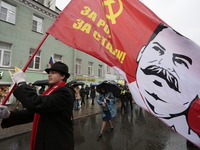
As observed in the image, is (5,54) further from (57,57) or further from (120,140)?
(120,140)

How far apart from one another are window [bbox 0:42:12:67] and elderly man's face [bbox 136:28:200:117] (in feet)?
38.8

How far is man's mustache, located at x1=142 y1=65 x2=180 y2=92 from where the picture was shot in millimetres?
1801

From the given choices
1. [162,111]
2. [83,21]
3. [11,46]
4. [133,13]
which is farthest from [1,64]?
[162,111]

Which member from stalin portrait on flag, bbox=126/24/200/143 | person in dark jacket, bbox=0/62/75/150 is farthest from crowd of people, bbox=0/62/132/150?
stalin portrait on flag, bbox=126/24/200/143

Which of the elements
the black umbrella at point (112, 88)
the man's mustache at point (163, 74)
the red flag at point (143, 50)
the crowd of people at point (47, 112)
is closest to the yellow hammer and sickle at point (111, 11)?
the red flag at point (143, 50)

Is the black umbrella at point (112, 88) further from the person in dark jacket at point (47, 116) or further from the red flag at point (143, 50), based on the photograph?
the person in dark jacket at point (47, 116)

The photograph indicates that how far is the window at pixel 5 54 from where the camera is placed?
1007 centimetres

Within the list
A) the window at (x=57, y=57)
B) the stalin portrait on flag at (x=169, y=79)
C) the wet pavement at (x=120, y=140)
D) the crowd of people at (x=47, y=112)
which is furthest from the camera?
the window at (x=57, y=57)

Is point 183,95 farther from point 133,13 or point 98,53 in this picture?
point 133,13

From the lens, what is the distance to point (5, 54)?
33.8ft

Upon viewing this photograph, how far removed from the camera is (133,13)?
7.78ft

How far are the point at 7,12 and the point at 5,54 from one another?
11.8 ft

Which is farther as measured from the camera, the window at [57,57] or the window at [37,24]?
the window at [57,57]

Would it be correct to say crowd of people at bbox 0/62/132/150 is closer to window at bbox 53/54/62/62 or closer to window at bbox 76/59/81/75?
window at bbox 53/54/62/62
